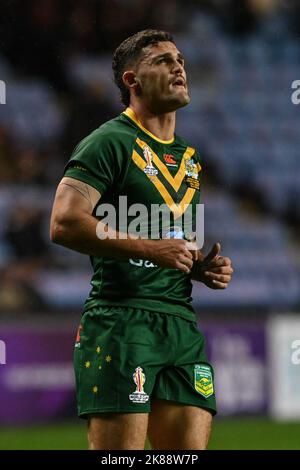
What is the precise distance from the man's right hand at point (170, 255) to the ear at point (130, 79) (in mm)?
726

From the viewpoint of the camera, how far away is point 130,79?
4.07 meters

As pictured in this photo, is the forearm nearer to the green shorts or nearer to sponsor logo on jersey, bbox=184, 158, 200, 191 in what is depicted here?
the green shorts

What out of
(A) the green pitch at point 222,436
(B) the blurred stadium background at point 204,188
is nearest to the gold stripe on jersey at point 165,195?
(A) the green pitch at point 222,436

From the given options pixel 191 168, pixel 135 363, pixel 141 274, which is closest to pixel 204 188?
pixel 191 168

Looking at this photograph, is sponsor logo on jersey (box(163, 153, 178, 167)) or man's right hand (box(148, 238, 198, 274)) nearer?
man's right hand (box(148, 238, 198, 274))

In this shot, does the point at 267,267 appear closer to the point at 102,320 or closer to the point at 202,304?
the point at 202,304

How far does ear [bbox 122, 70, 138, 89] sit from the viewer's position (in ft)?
13.3

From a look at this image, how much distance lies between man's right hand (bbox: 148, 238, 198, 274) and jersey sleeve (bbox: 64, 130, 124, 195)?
29 cm

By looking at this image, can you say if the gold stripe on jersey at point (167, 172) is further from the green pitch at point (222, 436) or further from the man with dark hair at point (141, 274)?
the green pitch at point (222, 436)

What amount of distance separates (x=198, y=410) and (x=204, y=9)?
974cm

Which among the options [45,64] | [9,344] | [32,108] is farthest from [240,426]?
[45,64]

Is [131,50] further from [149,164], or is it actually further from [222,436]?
[222,436]

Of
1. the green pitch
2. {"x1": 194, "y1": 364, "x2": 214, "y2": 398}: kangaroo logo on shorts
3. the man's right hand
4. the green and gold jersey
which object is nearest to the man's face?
the green and gold jersey

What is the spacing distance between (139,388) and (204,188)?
27.0 ft
